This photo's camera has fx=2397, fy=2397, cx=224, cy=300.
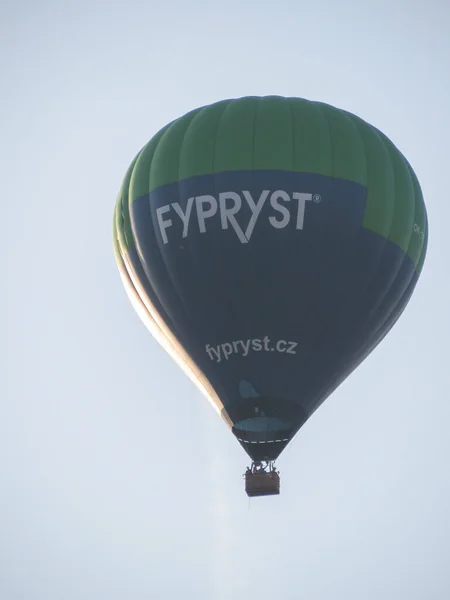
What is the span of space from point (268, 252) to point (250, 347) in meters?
1.27

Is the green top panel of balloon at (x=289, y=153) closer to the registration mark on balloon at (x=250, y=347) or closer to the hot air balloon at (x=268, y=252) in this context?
the hot air balloon at (x=268, y=252)

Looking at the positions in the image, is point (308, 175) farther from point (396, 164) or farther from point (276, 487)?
point (276, 487)

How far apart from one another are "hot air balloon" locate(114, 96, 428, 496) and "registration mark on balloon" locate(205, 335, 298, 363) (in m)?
0.01

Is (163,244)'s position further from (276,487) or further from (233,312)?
(276,487)

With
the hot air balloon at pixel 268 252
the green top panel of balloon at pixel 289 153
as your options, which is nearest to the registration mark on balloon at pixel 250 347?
the hot air balloon at pixel 268 252

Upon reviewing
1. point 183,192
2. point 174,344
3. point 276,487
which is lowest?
point 276,487

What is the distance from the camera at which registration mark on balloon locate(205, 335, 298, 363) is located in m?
31.5

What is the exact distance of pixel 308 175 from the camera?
104 ft

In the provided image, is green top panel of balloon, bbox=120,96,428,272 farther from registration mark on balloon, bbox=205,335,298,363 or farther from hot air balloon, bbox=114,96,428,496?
registration mark on balloon, bbox=205,335,298,363

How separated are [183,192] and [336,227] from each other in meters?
2.08

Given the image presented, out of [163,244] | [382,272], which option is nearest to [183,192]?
[163,244]

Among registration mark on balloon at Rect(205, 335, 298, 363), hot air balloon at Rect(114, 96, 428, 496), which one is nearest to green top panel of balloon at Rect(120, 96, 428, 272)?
hot air balloon at Rect(114, 96, 428, 496)

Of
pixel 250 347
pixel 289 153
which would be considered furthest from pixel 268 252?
pixel 289 153

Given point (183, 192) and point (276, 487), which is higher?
point (183, 192)
